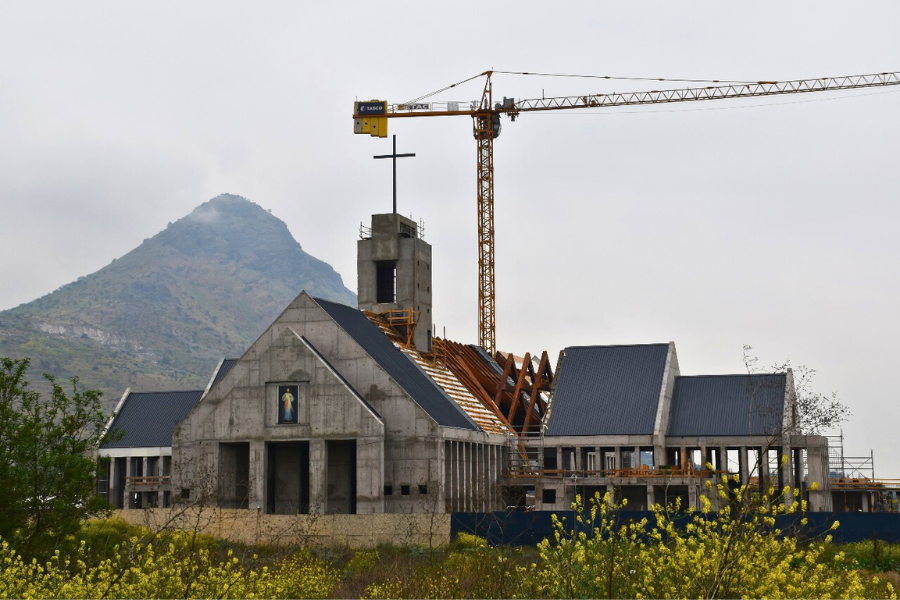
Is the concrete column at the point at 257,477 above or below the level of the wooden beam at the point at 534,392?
below

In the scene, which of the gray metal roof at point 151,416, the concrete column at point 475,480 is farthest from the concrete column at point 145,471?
the concrete column at point 475,480

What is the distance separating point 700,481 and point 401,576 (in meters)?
39.8

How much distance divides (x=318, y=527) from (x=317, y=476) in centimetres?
622

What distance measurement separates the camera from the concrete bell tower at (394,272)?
88375mm

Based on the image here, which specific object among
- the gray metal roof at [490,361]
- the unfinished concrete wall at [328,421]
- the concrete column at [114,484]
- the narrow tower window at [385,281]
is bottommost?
the concrete column at [114,484]

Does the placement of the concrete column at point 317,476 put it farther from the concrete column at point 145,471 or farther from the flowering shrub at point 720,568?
the flowering shrub at point 720,568

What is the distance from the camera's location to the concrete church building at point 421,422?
69.6 m

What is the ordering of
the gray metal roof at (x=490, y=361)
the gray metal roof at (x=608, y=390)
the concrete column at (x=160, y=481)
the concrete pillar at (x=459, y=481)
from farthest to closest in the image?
the gray metal roof at (x=490, y=361) → the concrete column at (x=160, y=481) → the gray metal roof at (x=608, y=390) → the concrete pillar at (x=459, y=481)

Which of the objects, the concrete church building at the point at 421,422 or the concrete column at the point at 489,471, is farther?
the concrete column at the point at 489,471

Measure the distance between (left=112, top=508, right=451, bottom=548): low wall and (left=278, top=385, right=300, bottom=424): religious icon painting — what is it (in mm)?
6280

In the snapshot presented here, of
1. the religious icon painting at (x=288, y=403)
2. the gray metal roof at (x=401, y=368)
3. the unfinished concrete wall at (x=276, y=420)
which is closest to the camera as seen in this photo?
the unfinished concrete wall at (x=276, y=420)

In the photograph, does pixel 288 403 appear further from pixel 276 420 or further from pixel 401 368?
pixel 401 368

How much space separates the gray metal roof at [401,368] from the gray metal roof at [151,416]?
70.9 ft

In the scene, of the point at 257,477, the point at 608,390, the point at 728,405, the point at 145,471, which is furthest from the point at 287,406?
the point at 728,405
